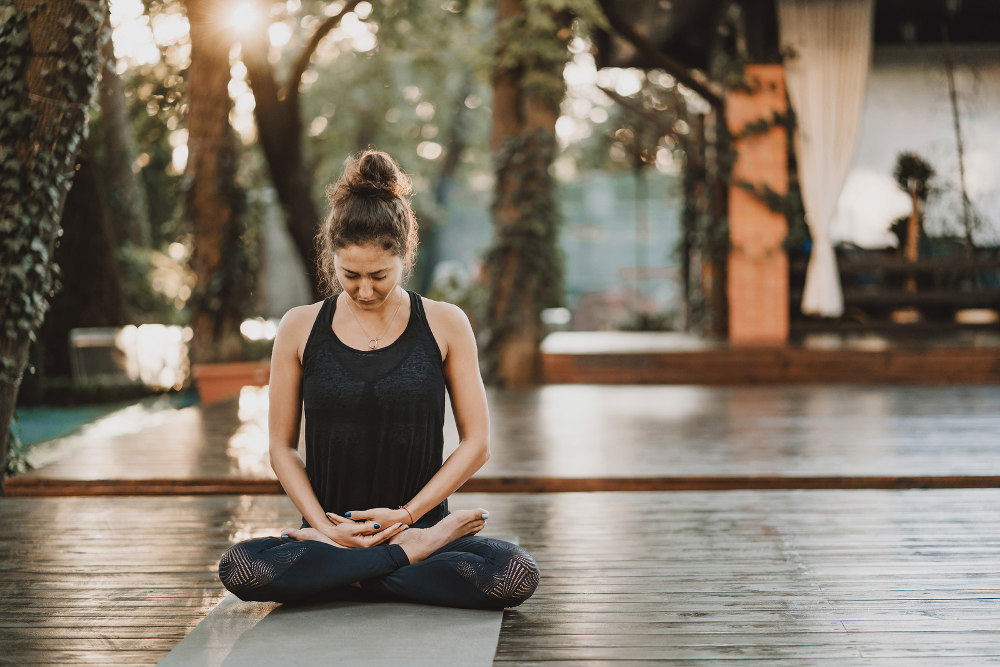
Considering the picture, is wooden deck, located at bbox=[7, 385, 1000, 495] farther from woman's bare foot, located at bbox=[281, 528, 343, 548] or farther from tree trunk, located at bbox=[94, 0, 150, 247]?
tree trunk, located at bbox=[94, 0, 150, 247]

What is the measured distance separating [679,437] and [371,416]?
2.64m

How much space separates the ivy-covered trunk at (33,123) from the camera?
3908 millimetres

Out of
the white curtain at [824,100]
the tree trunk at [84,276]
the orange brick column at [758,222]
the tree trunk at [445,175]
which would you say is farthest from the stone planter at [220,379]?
the tree trunk at [445,175]

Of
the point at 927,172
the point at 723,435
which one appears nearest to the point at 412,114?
the point at 927,172

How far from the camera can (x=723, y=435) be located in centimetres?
479

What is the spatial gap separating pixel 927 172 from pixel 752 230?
86.6 inches

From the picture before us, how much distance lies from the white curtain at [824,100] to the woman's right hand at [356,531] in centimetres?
688

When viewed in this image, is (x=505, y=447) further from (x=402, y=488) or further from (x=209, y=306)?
(x=209, y=306)

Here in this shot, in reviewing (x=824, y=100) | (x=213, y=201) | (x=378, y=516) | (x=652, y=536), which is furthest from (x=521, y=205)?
(x=378, y=516)

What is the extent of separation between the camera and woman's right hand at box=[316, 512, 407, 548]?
2359 millimetres

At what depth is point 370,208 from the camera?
2346 mm

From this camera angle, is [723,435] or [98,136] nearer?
[723,435]

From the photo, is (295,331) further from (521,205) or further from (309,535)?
(521,205)

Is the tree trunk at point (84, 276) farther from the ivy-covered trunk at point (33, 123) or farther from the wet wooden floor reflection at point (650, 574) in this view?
the wet wooden floor reflection at point (650, 574)
